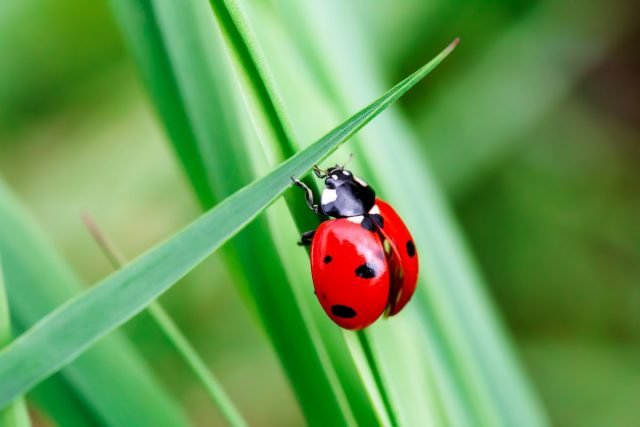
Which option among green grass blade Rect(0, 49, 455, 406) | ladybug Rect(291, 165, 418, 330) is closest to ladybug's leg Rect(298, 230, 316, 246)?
ladybug Rect(291, 165, 418, 330)

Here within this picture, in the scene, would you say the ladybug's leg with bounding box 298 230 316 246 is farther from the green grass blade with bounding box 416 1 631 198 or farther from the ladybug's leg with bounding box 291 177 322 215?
the green grass blade with bounding box 416 1 631 198

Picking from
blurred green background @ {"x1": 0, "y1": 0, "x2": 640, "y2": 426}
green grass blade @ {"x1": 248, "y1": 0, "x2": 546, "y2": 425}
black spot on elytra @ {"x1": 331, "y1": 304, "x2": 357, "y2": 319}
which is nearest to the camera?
black spot on elytra @ {"x1": 331, "y1": 304, "x2": 357, "y2": 319}

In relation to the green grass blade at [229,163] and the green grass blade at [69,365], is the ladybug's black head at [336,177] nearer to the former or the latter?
the green grass blade at [229,163]

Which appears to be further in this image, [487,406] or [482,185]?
[482,185]

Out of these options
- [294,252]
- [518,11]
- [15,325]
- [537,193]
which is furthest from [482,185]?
[15,325]

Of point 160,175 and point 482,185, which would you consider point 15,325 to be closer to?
point 160,175

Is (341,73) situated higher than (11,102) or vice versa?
(11,102)

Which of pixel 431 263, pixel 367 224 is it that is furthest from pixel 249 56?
pixel 431 263
